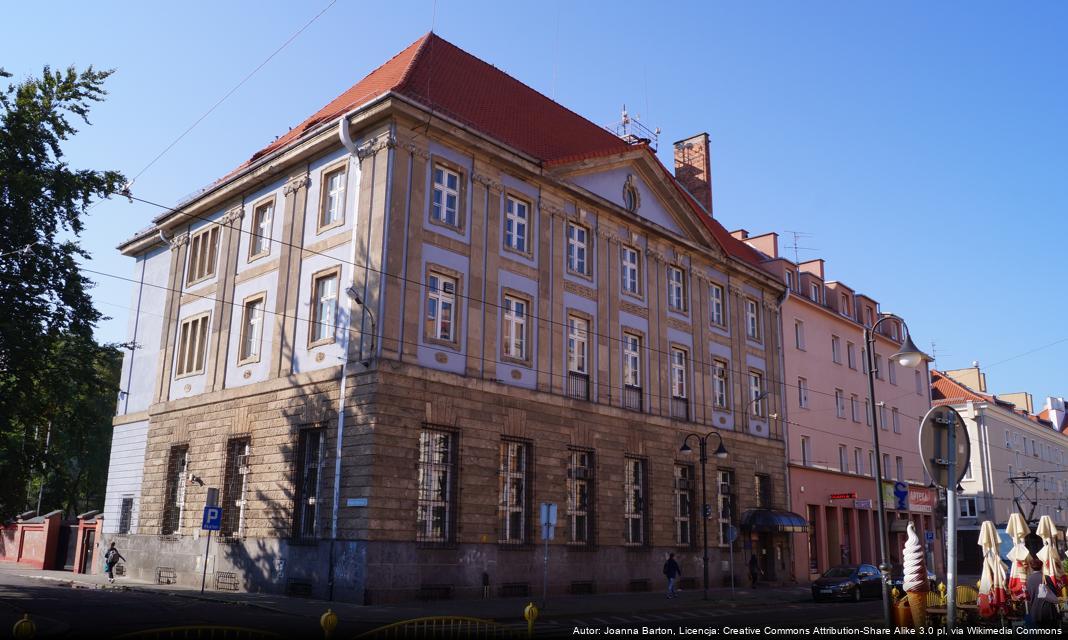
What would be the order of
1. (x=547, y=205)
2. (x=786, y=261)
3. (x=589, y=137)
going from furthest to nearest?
(x=786, y=261) < (x=589, y=137) < (x=547, y=205)

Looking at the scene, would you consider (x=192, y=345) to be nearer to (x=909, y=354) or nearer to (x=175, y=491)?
(x=175, y=491)

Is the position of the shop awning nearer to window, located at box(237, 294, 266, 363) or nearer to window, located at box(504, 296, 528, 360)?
window, located at box(504, 296, 528, 360)

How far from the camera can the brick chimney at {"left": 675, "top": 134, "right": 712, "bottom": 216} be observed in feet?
155

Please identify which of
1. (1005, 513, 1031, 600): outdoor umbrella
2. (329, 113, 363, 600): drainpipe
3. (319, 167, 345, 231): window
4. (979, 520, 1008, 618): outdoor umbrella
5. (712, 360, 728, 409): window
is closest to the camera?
(1005, 513, 1031, 600): outdoor umbrella

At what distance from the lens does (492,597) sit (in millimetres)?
25984

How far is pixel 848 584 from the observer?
30.6m

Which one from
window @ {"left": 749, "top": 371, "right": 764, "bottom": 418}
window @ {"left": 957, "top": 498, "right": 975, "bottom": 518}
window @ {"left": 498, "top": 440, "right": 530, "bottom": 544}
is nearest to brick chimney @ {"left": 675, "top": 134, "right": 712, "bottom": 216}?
window @ {"left": 749, "top": 371, "right": 764, "bottom": 418}

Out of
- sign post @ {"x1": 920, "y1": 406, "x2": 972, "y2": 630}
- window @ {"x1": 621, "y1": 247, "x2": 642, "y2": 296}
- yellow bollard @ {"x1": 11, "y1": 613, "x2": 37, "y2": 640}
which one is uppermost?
window @ {"x1": 621, "y1": 247, "x2": 642, "y2": 296}

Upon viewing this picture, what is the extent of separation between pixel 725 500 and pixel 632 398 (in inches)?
303

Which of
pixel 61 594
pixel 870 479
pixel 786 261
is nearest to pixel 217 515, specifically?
pixel 61 594

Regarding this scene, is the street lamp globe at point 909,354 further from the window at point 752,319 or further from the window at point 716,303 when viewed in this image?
the window at point 752,319

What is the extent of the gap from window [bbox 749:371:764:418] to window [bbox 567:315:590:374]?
1183cm

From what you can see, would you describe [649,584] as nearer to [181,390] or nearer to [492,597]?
[492,597]

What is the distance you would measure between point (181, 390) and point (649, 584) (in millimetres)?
19057
